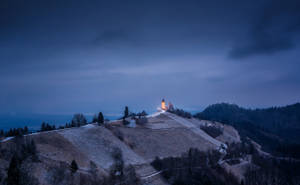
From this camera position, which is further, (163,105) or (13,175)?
(163,105)

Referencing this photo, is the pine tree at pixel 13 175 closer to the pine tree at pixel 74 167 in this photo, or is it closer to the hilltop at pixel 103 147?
the hilltop at pixel 103 147

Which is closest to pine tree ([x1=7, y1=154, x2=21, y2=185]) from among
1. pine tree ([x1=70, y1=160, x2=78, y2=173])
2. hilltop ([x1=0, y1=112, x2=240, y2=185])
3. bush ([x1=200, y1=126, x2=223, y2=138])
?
hilltop ([x1=0, y1=112, x2=240, y2=185])

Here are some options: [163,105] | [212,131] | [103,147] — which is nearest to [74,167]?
[103,147]

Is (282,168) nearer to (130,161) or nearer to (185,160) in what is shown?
(185,160)

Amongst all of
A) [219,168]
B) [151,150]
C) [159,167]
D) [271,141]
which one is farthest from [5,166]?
[271,141]

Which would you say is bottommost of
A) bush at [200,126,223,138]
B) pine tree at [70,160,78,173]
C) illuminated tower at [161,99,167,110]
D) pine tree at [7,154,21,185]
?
bush at [200,126,223,138]

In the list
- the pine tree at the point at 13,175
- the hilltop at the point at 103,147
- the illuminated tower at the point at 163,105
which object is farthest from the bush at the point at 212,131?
the pine tree at the point at 13,175

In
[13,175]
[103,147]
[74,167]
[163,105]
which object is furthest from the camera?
[163,105]

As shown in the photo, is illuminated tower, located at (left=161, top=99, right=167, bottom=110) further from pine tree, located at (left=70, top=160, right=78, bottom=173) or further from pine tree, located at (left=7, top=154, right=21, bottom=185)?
pine tree, located at (left=7, top=154, right=21, bottom=185)

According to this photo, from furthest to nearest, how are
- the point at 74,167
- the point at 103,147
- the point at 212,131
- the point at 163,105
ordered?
1. the point at 163,105
2. the point at 212,131
3. the point at 103,147
4. the point at 74,167

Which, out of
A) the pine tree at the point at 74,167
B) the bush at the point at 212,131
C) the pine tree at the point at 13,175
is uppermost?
the pine tree at the point at 13,175

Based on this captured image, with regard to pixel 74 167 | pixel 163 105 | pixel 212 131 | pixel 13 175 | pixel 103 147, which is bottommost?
pixel 212 131

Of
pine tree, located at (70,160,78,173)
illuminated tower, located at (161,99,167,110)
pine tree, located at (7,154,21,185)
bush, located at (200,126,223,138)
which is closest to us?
pine tree, located at (7,154,21,185)

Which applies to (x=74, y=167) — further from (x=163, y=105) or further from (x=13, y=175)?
(x=163, y=105)
